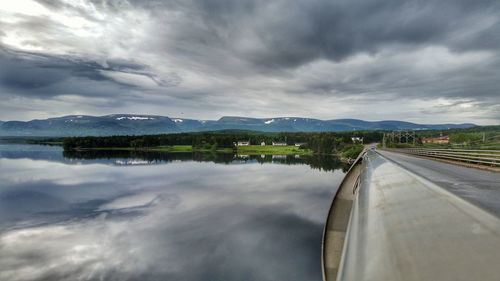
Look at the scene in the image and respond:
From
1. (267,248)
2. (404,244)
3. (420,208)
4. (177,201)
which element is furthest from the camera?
(177,201)

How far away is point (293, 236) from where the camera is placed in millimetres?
23125

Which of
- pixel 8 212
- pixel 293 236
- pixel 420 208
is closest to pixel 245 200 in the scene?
pixel 293 236

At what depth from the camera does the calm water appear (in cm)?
1717

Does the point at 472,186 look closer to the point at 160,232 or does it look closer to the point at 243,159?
the point at 160,232

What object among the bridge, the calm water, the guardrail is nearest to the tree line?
the calm water

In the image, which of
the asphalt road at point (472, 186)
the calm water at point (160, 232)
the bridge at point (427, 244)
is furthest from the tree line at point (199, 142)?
the bridge at point (427, 244)

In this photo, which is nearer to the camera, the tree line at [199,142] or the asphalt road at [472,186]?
the asphalt road at [472,186]

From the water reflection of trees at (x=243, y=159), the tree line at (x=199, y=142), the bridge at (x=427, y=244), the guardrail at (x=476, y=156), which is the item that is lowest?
the water reflection of trees at (x=243, y=159)

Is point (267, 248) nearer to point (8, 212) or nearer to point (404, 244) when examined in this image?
point (404, 244)

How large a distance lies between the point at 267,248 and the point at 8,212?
25.5 meters

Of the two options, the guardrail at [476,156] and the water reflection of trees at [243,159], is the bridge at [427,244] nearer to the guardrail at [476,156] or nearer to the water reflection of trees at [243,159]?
the guardrail at [476,156]

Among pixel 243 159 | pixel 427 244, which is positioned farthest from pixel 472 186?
pixel 243 159

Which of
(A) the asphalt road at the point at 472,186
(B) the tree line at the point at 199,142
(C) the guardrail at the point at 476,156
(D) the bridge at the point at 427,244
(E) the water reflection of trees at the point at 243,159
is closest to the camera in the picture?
(D) the bridge at the point at 427,244

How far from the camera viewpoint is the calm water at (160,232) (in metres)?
17.2
